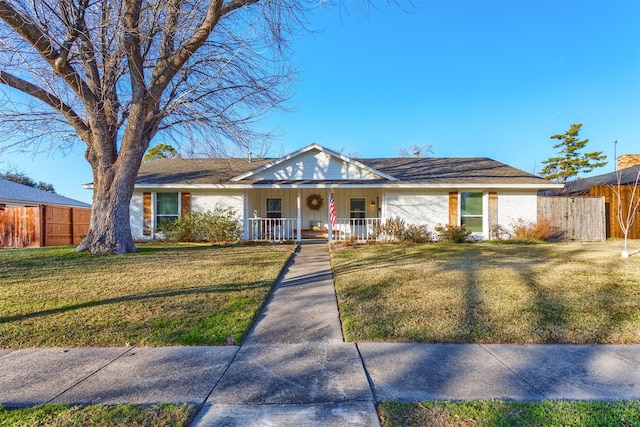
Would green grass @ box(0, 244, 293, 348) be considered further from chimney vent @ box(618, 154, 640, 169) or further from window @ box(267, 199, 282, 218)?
chimney vent @ box(618, 154, 640, 169)

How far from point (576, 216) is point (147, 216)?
18154 millimetres

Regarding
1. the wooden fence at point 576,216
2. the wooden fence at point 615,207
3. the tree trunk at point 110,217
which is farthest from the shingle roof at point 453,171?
the tree trunk at point 110,217

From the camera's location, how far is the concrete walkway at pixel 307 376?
246 centimetres

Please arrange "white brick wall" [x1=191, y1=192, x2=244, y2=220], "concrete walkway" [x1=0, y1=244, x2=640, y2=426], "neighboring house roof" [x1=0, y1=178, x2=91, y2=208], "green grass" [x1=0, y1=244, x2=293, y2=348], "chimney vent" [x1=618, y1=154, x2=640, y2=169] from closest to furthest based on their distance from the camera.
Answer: "concrete walkway" [x1=0, y1=244, x2=640, y2=426], "green grass" [x1=0, y1=244, x2=293, y2=348], "white brick wall" [x1=191, y1=192, x2=244, y2=220], "neighboring house roof" [x1=0, y1=178, x2=91, y2=208], "chimney vent" [x1=618, y1=154, x2=640, y2=169]

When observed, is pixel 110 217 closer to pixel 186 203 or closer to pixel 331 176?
pixel 186 203

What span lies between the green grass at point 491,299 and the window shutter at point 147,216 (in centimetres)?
928

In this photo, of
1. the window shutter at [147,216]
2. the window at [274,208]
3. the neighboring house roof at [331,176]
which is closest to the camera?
the neighboring house roof at [331,176]

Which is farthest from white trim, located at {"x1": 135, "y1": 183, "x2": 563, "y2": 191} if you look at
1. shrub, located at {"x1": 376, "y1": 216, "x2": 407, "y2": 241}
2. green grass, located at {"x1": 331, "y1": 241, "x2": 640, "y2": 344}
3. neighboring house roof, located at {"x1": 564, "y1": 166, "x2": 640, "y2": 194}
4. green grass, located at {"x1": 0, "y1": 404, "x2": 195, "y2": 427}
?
green grass, located at {"x1": 0, "y1": 404, "x2": 195, "y2": 427}

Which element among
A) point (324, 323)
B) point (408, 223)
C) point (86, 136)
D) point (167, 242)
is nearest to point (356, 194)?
point (408, 223)

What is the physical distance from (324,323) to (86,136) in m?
9.60

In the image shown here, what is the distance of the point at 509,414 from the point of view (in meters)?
2.27

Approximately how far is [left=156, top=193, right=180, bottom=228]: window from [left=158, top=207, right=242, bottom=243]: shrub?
20.2 inches

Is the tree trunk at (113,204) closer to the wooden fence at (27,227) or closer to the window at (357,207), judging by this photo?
the wooden fence at (27,227)

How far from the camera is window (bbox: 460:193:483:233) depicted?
13.4 meters
